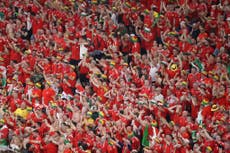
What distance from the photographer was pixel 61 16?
856 inches

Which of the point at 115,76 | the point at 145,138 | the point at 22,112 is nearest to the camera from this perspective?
the point at 145,138

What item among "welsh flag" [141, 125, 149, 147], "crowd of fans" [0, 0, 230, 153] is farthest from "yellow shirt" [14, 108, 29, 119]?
"welsh flag" [141, 125, 149, 147]

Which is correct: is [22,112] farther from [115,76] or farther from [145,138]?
[145,138]

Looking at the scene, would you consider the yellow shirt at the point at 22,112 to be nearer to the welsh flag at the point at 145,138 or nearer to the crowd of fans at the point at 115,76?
the crowd of fans at the point at 115,76

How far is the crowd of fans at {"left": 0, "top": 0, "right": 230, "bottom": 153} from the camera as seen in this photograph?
17109mm

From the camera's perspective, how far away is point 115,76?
19.2 meters

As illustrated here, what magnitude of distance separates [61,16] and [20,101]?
12.0 ft

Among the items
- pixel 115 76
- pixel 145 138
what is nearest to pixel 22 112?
pixel 115 76

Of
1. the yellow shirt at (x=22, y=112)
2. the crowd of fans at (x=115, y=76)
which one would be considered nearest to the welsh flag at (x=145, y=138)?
the crowd of fans at (x=115, y=76)

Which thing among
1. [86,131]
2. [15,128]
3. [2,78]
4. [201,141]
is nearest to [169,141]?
[201,141]

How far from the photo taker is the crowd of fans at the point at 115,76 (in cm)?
1711

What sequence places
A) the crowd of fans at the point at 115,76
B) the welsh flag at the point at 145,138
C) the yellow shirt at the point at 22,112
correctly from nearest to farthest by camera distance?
the welsh flag at the point at 145,138 < the crowd of fans at the point at 115,76 < the yellow shirt at the point at 22,112

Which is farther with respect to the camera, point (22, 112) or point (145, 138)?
point (22, 112)

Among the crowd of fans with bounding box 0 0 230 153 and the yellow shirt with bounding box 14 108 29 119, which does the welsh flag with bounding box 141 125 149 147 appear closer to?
the crowd of fans with bounding box 0 0 230 153
